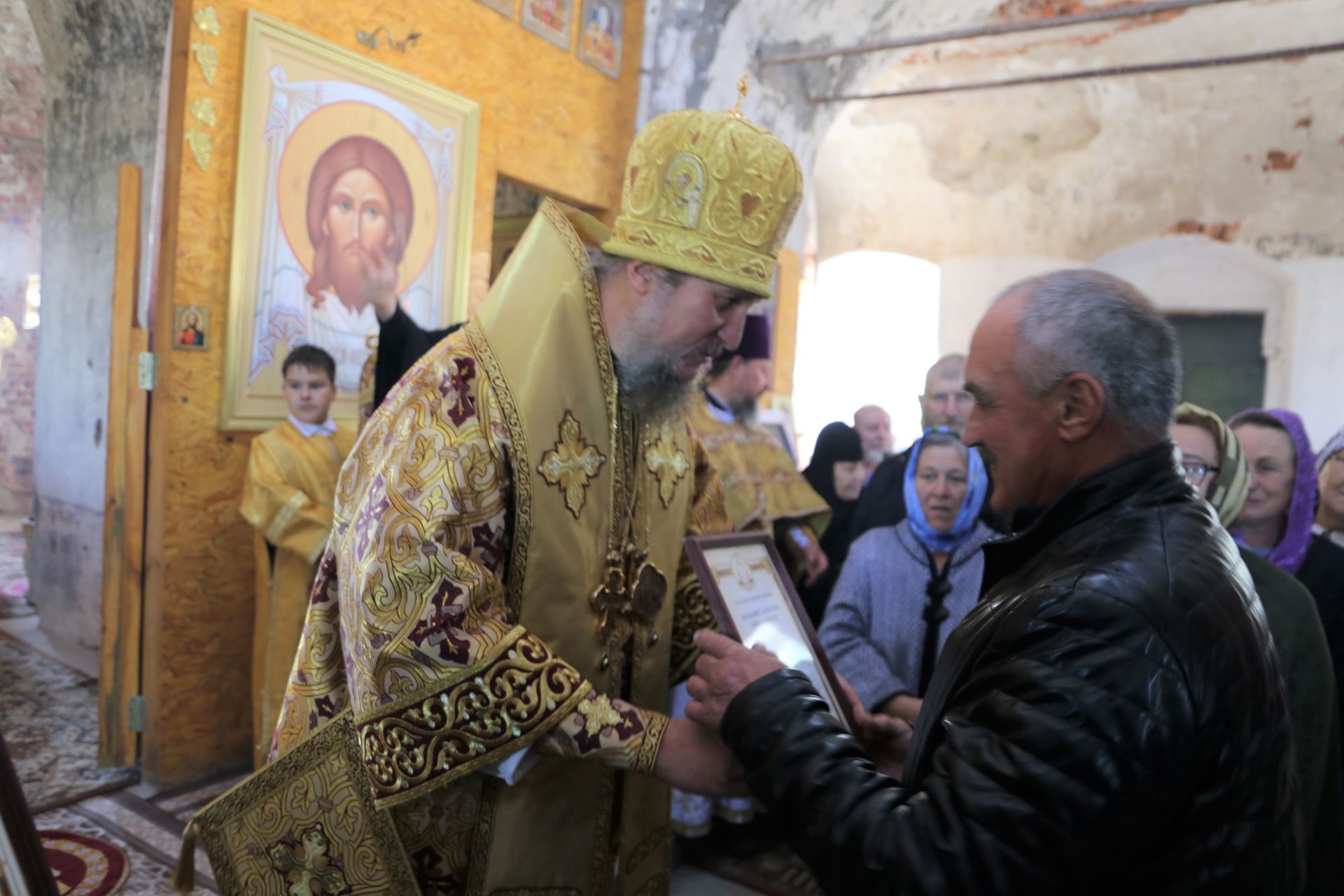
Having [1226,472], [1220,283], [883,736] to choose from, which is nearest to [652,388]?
[883,736]

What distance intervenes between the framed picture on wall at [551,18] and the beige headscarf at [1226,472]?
451cm

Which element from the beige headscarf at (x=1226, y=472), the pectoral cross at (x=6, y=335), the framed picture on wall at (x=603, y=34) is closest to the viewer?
the beige headscarf at (x=1226, y=472)

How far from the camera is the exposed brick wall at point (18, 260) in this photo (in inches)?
Result: 450

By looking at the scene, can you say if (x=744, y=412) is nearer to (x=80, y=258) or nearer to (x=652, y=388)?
(x=652, y=388)

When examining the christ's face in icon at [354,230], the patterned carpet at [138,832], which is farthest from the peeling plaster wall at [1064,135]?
the patterned carpet at [138,832]

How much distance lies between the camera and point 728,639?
154cm

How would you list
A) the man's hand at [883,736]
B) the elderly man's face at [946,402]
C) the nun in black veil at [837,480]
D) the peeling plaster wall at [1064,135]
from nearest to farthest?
the man's hand at [883,736] < the elderly man's face at [946,402] < the nun in black veil at [837,480] < the peeling plaster wall at [1064,135]

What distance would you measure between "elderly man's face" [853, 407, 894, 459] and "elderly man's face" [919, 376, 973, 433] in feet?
2.61

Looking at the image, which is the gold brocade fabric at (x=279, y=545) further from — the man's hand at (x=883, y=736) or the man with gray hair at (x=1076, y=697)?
the man with gray hair at (x=1076, y=697)

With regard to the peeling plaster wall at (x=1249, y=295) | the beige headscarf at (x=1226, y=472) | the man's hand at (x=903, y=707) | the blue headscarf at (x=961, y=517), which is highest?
the peeling plaster wall at (x=1249, y=295)

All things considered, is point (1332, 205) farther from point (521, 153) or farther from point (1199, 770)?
point (1199, 770)

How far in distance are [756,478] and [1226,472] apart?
196 centimetres

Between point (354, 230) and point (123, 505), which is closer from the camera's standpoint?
point (123, 505)

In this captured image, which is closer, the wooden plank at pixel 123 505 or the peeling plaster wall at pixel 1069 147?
the wooden plank at pixel 123 505
